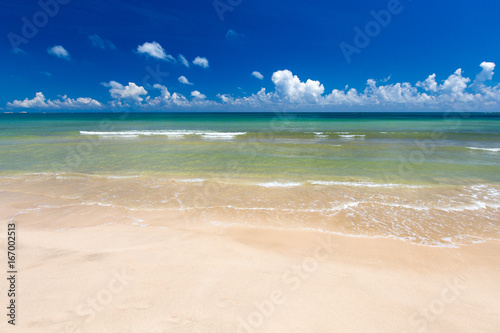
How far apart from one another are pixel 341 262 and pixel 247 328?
232 centimetres

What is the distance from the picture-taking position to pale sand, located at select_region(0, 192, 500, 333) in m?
3.03

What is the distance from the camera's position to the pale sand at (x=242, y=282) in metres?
3.03

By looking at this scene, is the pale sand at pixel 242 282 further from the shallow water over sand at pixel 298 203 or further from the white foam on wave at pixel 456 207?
the white foam on wave at pixel 456 207

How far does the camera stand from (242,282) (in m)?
3.70
